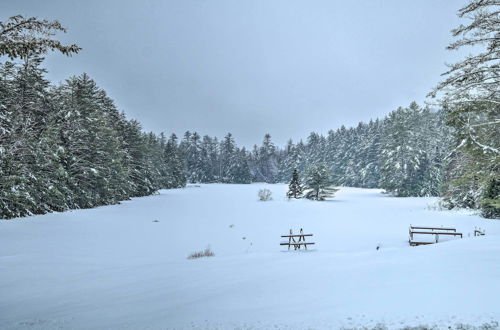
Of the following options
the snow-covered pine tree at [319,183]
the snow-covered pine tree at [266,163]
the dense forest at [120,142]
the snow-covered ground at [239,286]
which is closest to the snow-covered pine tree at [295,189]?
the snow-covered pine tree at [319,183]

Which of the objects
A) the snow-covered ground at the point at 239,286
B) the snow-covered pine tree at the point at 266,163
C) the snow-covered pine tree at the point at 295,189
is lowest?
the snow-covered ground at the point at 239,286

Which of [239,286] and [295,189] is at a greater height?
[295,189]

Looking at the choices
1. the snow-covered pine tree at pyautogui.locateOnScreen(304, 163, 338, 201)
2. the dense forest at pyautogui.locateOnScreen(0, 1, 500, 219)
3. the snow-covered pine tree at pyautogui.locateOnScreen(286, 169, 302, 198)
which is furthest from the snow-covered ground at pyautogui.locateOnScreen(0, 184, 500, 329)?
the snow-covered pine tree at pyautogui.locateOnScreen(286, 169, 302, 198)

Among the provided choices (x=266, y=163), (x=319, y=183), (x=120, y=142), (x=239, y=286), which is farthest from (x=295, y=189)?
(x=266, y=163)

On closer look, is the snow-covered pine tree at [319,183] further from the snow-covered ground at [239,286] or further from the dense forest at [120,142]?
the snow-covered ground at [239,286]

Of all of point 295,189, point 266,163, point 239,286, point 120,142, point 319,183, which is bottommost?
point 239,286

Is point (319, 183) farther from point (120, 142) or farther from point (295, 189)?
point (120, 142)

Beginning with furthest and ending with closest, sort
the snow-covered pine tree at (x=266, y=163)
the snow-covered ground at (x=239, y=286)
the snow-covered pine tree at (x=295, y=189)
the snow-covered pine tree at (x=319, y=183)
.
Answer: the snow-covered pine tree at (x=266, y=163), the snow-covered pine tree at (x=295, y=189), the snow-covered pine tree at (x=319, y=183), the snow-covered ground at (x=239, y=286)

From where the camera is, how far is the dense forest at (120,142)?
273 inches

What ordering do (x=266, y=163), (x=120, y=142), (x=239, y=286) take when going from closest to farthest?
(x=239, y=286)
(x=120, y=142)
(x=266, y=163)

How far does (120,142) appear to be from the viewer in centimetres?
3500

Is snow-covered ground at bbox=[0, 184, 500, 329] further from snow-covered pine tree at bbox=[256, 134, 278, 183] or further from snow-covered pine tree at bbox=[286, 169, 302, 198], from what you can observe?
snow-covered pine tree at bbox=[256, 134, 278, 183]

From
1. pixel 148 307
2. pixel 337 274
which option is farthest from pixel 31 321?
pixel 337 274

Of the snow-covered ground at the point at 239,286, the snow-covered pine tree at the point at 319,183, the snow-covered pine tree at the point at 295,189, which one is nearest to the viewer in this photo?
the snow-covered ground at the point at 239,286
